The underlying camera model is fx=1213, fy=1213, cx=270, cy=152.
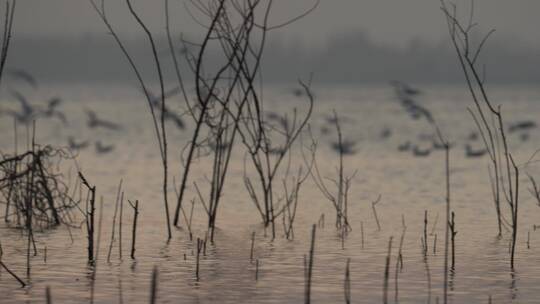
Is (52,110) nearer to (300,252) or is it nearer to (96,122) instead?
(300,252)

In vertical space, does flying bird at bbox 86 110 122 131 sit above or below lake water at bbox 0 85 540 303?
above

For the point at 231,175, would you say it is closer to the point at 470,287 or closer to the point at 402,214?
the point at 402,214

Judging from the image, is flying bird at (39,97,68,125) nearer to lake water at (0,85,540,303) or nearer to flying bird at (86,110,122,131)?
lake water at (0,85,540,303)

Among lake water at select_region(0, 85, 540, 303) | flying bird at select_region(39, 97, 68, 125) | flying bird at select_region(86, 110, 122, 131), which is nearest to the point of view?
lake water at select_region(0, 85, 540, 303)

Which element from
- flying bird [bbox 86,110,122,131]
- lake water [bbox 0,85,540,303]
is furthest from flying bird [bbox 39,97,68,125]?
flying bird [bbox 86,110,122,131]

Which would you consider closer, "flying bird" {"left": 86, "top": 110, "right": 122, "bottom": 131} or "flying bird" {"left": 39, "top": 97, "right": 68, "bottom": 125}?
"flying bird" {"left": 39, "top": 97, "right": 68, "bottom": 125}

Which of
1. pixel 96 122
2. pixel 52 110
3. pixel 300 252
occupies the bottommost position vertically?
pixel 300 252

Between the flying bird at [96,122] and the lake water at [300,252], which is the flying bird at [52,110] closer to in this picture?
the lake water at [300,252]

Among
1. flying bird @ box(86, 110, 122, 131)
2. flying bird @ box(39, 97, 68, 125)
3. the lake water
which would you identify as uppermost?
flying bird @ box(86, 110, 122, 131)

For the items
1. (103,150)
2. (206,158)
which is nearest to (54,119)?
(103,150)

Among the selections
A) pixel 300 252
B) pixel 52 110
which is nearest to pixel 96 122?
pixel 52 110

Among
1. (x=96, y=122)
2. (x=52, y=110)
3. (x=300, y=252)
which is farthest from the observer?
(x=96, y=122)

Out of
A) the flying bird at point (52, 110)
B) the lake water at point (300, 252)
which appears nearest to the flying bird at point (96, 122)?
the lake water at point (300, 252)

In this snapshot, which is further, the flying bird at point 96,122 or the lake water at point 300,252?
the flying bird at point 96,122
